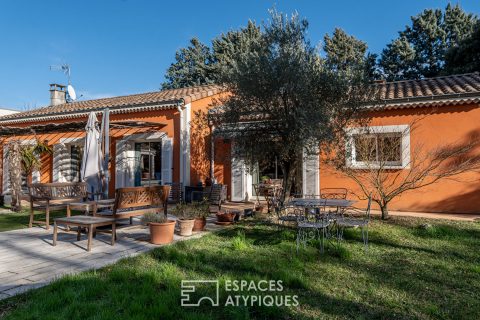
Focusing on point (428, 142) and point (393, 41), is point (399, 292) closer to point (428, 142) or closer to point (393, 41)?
point (428, 142)

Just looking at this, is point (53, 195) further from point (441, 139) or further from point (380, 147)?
point (441, 139)

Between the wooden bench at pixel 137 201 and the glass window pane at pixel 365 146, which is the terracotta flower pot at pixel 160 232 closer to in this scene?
the wooden bench at pixel 137 201

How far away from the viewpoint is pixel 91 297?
11.8 feet

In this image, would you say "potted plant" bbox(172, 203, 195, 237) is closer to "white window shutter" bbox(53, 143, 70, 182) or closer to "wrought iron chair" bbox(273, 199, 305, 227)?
"wrought iron chair" bbox(273, 199, 305, 227)

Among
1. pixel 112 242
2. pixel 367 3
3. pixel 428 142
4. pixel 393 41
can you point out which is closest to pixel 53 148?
pixel 112 242

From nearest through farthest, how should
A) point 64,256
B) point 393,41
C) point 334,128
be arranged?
1. point 64,256
2. point 334,128
3. point 393,41

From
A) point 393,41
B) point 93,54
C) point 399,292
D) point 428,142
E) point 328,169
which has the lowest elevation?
point 399,292

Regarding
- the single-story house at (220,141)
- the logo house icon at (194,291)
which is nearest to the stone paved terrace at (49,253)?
the logo house icon at (194,291)

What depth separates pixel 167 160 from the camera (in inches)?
473

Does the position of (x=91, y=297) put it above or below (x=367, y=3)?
below

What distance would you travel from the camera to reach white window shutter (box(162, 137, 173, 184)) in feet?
39.3

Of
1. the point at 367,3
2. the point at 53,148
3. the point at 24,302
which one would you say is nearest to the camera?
the point at 24,302

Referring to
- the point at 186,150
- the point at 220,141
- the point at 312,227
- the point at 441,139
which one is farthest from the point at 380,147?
the point at 186,150

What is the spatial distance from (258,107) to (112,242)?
13.0 ft
